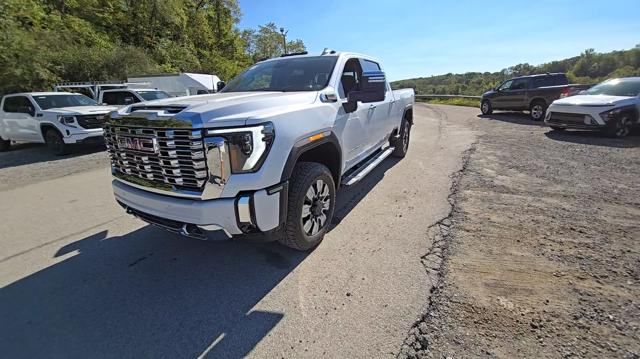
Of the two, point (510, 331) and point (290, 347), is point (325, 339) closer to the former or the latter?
point (290, 347)

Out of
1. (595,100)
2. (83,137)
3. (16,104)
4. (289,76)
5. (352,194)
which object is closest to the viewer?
(289,76)

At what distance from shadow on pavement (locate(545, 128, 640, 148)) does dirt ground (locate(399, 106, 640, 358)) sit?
296cm

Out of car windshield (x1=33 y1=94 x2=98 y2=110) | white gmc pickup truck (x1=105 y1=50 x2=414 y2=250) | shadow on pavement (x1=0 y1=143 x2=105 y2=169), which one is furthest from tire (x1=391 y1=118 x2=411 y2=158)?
car windshield (x1=33 y1=94 x2=98 y2=110)

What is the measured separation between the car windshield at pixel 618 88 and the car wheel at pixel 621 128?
0.99m

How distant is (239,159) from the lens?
99.7 inches

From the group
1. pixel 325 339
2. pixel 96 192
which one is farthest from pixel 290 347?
pixel 96 192

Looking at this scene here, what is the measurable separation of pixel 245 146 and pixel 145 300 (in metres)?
1.52

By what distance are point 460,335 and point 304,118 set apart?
6.90 feet

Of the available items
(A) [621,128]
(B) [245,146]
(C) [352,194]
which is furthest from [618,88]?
(B) [245,146]

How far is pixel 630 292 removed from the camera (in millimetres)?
2586

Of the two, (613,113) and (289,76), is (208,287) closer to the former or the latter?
(289,76)

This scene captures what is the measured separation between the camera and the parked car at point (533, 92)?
13.1m

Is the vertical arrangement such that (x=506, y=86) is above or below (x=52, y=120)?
above

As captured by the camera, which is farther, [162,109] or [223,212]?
[162,109]
